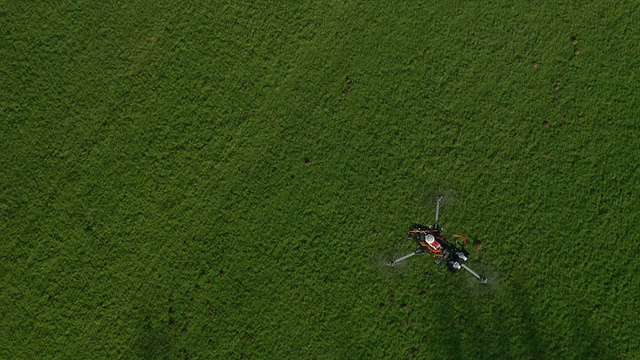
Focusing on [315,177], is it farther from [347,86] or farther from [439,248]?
[439,248]

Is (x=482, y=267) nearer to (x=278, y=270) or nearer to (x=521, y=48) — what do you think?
(x=278, y=270)

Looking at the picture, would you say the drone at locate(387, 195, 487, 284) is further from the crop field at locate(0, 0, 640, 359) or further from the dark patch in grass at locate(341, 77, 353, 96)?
the dark patch in grass at locate(341, 77, 353, 96)

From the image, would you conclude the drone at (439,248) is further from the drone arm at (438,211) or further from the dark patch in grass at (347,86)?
the dark patch in grass at (347,86)

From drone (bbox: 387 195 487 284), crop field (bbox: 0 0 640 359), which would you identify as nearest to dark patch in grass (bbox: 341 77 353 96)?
crop field (bbox: 0 0 640 359)

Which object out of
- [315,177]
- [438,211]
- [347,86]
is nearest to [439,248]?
[438,211]

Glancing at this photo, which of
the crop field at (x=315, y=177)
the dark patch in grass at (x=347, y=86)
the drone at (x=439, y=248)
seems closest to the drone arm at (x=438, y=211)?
the drone at (x=439, y=248)

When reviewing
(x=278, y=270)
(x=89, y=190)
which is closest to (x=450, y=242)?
(x=278, y=270)
